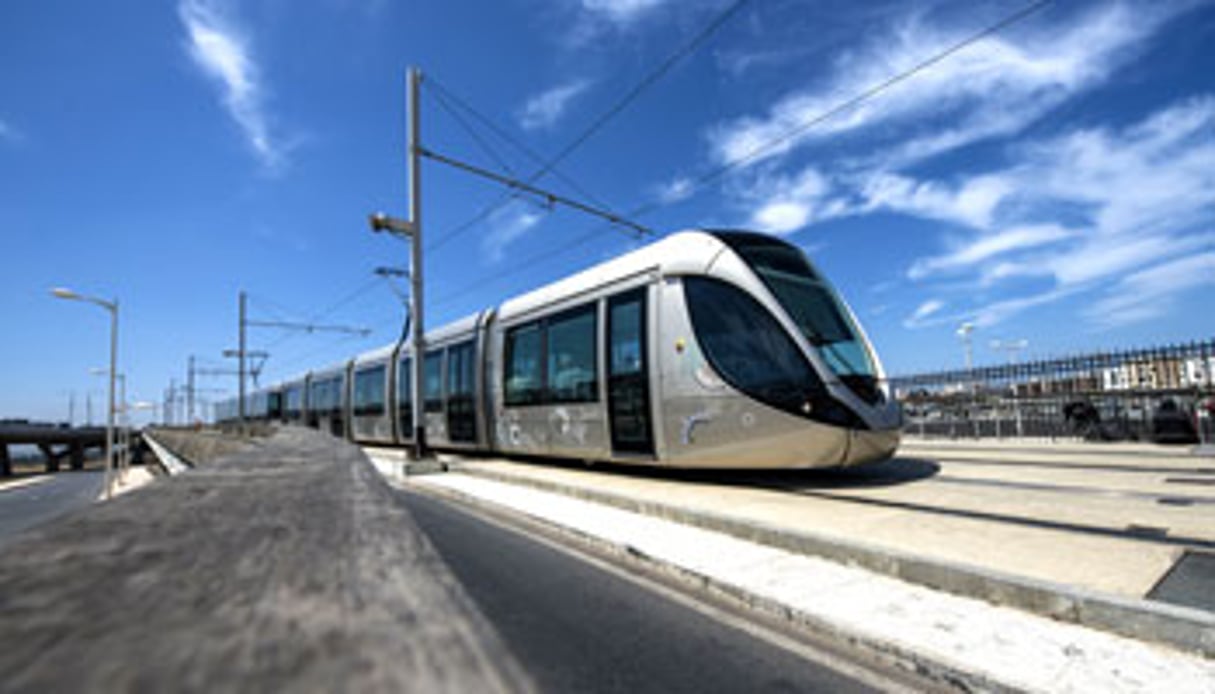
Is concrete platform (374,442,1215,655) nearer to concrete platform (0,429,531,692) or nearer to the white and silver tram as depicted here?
the white and silver tram

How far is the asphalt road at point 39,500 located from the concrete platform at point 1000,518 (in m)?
28.2

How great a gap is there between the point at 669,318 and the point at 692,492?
2.34 m

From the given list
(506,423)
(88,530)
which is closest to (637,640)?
(88,530)

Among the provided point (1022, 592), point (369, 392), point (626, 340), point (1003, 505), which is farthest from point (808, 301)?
point (369, 392)

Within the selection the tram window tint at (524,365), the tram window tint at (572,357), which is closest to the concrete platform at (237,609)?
the tram window tint at (572,357)

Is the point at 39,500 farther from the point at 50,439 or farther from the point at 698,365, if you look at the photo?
the point at 698,365

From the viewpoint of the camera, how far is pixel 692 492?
7.11 m

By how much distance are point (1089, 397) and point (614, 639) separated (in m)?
14.5

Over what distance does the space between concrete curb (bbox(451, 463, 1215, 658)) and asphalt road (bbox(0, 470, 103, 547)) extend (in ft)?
96.7

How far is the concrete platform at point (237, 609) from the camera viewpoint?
1.42 ft

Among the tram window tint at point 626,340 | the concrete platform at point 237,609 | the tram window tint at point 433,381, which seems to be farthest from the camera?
the tram window tint at point 433,381

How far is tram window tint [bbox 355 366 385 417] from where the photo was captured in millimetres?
17359

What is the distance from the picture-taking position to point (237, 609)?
0.62 m

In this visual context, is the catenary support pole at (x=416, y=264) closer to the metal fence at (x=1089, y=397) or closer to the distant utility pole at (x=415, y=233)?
the distant utility pole at (x=415, y=233)
